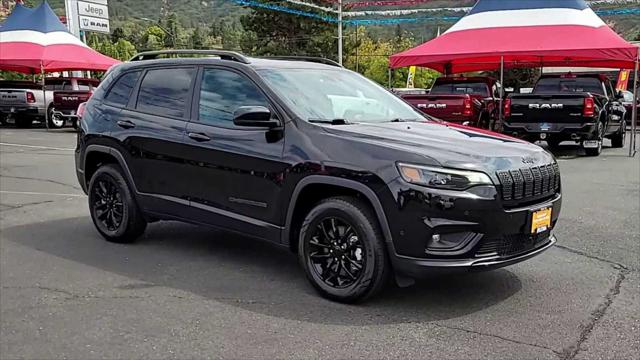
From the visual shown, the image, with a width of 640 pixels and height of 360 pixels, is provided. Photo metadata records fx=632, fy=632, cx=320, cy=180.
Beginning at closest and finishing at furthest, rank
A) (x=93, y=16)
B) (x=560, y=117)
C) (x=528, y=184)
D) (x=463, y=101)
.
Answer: (x=528, y=184) < (x=560, y=117) < (x=463, y=101) < (x=93, y=16)

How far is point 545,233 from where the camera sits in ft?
14.6

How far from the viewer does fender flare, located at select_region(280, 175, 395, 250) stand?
4051 millimetres

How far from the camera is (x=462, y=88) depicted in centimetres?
1703

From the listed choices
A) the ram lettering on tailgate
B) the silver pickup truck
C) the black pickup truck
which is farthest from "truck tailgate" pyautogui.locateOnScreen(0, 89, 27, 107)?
the ram lettering on tailgate

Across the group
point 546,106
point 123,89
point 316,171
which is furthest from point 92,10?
point 316,171

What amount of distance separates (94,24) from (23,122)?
911 centimetres

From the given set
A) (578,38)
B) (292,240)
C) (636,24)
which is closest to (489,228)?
(292,240)

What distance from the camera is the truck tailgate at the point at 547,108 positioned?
12.8 metres

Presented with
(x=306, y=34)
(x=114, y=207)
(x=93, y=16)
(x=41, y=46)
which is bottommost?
(x=114, y=207)

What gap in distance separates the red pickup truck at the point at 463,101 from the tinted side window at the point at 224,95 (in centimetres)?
711

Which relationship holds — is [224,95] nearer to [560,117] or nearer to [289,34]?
[560,117]

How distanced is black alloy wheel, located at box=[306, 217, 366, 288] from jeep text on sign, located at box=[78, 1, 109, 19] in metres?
28.5

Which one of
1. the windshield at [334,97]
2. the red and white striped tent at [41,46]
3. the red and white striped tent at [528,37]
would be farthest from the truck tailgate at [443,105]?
the red and white striped tent at [41,46]

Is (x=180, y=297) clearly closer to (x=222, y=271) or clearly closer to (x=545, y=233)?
(x=222, y=271)
